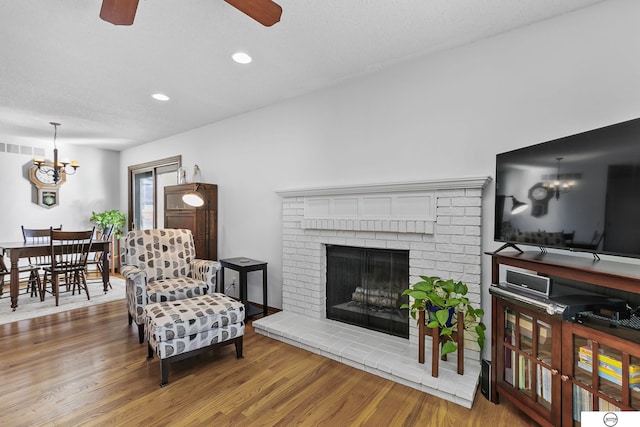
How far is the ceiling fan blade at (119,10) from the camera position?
4.80 feet

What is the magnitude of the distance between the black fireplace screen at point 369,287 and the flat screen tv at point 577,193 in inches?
39.1

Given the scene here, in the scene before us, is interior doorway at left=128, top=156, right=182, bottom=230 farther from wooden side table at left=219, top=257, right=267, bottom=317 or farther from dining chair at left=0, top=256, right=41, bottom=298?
wooden side table at left=219, top=257, right=267, bottom=317

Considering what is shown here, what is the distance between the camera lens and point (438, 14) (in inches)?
79.1

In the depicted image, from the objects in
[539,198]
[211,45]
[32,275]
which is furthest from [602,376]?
[32,275]

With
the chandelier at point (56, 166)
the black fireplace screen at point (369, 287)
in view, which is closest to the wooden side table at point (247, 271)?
the black fireplace screen at point (369, 287)

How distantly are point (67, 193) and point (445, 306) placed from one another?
22.3 feet

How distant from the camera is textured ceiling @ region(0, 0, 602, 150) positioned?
196 centimetres

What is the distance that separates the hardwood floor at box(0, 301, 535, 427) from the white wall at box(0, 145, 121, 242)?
11.1 ft

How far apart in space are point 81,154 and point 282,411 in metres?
6.41

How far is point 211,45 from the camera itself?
7.78 ft

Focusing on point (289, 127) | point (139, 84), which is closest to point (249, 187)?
point (289, 127)

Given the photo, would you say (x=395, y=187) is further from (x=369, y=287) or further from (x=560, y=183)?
(x=560, y=183)

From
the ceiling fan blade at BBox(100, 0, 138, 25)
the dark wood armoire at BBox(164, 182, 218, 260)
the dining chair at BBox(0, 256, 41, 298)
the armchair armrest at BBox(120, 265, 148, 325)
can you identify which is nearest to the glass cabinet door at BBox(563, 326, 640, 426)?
the ceiling fan blade at BBox(100, 0, 138, 25)

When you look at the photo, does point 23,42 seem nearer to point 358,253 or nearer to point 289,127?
point 289,127
